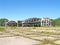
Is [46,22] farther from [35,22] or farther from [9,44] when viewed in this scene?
[9,44]

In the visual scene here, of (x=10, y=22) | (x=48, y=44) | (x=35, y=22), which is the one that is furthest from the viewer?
(x=10, y=22)

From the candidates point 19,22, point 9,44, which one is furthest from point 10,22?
point 9,44

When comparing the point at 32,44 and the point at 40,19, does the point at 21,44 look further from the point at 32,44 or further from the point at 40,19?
the point at 40,19

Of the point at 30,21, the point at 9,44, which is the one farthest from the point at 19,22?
the point at 9,44

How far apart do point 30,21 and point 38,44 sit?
3155 centimetres

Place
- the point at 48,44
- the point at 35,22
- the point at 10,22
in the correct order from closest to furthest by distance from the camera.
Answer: the point at 48,44, the point at 35,22, the point at 10,22

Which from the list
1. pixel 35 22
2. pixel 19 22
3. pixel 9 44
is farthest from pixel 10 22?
pixel 9 44

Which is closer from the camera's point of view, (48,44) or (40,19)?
(48,44)

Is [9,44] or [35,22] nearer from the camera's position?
[9,44]

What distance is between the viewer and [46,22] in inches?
1421

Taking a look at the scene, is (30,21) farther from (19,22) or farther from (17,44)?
(17,44)

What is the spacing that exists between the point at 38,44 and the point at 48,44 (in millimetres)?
188

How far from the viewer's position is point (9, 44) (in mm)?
3439

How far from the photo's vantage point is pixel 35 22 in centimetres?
3453
